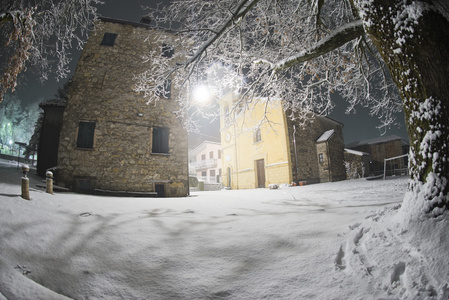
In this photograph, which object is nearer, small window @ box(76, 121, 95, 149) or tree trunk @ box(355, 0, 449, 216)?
tree trunk @ box(355, 0, 449, 216)

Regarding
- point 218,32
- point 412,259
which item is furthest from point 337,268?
point 218,32

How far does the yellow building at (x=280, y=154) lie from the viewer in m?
16.6

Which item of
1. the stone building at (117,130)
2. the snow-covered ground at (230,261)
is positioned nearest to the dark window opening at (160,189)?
the stone building at (117,130)

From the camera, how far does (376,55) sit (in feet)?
15.7

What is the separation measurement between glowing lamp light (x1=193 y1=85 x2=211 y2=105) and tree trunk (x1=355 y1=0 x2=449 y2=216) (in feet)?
14.0

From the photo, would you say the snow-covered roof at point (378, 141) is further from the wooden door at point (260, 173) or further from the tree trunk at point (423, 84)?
the tree trunk at point (423, 84)

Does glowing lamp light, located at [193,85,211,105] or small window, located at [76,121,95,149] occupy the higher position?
glowing lamp light, located at [193,85,211,105]

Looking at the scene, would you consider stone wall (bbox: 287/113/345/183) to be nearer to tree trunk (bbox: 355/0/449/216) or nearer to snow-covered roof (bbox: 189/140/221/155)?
tree trunk (bbox: 355/0/449/216)

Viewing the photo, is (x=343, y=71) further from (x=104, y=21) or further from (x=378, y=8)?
(x=104, y=21)

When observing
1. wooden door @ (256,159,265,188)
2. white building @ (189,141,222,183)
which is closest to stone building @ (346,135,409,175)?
wooden door @ (256,159,265,188)

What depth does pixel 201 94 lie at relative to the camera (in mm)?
5738

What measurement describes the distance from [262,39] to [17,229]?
19.4 feet

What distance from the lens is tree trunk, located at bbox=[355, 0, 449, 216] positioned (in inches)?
66.0

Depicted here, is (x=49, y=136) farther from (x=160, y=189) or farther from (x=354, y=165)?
(x=354, y=165)
